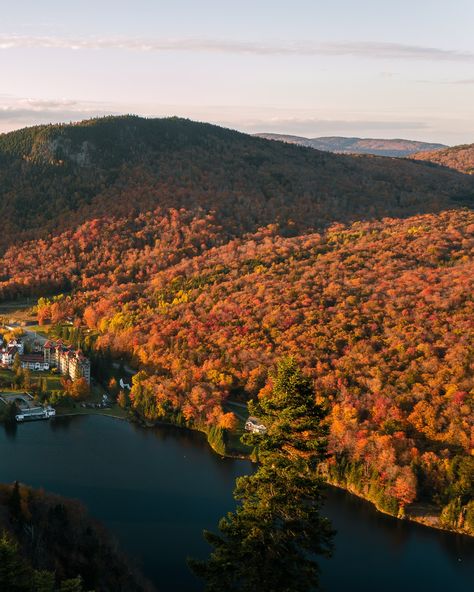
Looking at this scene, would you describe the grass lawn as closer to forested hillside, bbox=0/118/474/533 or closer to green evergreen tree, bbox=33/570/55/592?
forested hillside, bbox=0/118/474/533

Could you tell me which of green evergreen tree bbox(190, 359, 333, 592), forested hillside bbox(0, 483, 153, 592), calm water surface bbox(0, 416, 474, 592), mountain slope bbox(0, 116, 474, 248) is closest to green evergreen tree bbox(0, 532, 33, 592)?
green evergreen tree bbox(190, 359, 333, 592)

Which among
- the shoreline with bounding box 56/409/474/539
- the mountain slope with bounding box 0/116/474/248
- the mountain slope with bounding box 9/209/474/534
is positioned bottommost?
the shoreline with bounding box 56/409/474/539

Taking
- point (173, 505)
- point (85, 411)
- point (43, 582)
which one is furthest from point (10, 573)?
point (85, 411)

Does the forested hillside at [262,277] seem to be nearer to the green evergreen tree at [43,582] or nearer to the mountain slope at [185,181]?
the mountain slope at [185,181]

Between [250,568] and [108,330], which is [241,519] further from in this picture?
[108,330]

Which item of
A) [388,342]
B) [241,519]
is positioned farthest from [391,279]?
[241,519]

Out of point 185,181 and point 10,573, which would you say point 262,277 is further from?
point 10,573

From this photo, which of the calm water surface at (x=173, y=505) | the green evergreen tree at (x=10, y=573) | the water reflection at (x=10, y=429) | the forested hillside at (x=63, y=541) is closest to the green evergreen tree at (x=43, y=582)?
the green evergreen tree at (x=10, y=573)
